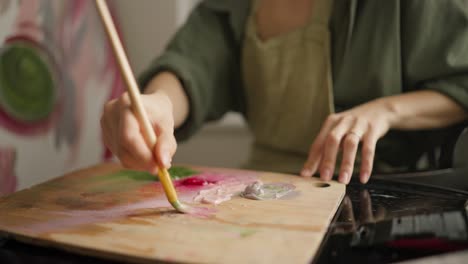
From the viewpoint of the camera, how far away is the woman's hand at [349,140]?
0.53 meters

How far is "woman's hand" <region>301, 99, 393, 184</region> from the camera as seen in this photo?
531 millimetres

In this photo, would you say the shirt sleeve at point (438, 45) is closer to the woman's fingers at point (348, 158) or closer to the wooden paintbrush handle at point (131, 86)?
the woman's fingers at point (348, 158)

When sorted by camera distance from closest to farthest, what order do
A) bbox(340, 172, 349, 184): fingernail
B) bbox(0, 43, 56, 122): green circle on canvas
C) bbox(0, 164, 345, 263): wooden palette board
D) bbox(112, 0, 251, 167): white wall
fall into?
1. bbox(0, 164, 345, 263): wooden palette board
2. bbox(340, 172, 349, 184): fingernail
3. bbox(0, 43, 56, 122): green circle on canvas
4. bbox(112, 0, 251, 167): white wall

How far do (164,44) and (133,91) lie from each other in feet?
2.12

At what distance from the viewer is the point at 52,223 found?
420 millimetres

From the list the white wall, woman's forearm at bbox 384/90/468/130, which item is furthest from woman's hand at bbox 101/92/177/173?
the white wall

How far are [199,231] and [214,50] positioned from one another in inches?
17.5

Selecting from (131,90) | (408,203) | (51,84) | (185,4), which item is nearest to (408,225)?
(408,203)

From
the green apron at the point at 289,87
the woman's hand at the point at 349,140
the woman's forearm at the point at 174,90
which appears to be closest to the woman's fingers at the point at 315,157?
the woman's hand at the point at 349,140

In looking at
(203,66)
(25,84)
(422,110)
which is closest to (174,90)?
(203,66)

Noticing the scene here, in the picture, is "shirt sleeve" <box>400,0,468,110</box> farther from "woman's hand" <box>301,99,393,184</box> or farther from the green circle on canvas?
the green circle on canvas

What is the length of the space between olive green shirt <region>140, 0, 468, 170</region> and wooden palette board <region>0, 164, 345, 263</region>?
20cm

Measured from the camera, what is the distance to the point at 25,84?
0.70 meters

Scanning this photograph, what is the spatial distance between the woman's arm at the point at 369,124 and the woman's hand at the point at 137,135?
0.61 feet
